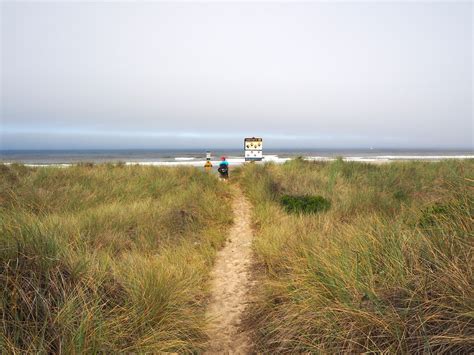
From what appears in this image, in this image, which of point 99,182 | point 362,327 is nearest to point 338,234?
point 362,327

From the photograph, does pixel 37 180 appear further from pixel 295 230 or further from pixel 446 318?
pixel 446 318

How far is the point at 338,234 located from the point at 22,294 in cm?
423

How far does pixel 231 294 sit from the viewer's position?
467 centimetres

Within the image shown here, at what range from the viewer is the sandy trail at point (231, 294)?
11.2ft

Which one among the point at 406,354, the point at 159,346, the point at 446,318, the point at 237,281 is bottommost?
the point at 237,281

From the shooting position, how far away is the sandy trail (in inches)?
134

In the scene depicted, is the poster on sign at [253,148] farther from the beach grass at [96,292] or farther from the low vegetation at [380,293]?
the low vegetation at [380,293]

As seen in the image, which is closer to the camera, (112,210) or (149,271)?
(149,271)

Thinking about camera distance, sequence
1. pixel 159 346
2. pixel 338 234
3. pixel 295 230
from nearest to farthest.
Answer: pixel 159 346 → pixel 338 234 → pixel 295 230

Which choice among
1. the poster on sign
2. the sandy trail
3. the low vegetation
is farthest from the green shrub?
the poster on sign

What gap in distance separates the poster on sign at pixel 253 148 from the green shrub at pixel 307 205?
22.4 metres

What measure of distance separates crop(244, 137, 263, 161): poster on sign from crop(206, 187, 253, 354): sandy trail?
2324cm

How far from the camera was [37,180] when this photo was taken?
37.3ft

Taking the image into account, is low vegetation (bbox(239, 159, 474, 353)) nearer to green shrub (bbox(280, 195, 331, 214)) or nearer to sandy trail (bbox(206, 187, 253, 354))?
sandy trail (bbox(206, 187, 253, 354))
